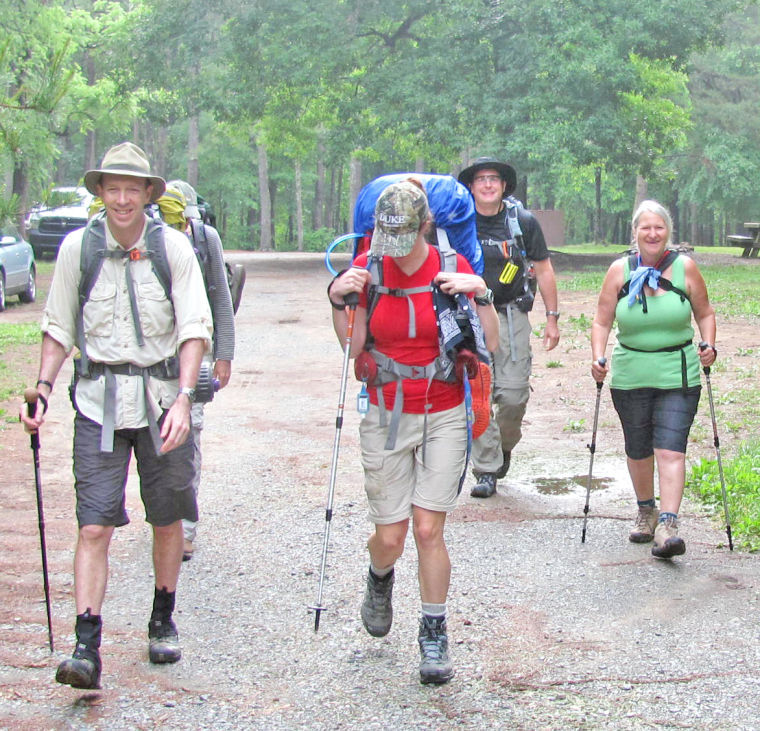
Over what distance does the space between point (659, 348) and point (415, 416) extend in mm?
2052

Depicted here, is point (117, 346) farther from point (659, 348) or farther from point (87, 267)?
point (659, 348)

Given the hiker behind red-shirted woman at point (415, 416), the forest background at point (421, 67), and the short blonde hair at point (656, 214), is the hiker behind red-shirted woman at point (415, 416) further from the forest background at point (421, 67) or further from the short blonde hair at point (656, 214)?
the forest background at point (421, 67)

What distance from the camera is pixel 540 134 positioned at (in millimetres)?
26375

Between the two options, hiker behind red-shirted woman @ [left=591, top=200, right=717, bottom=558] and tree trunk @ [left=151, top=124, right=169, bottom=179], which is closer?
hiker behind red-shirted woman @ [left=591, top=200, right=717, bottom=558]

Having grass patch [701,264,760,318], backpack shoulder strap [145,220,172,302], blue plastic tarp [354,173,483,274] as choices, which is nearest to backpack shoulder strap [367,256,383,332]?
blue plastic tarp [354,173,483,274]

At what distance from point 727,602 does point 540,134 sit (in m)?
22.2

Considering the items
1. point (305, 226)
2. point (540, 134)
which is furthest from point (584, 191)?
point (540, 134)

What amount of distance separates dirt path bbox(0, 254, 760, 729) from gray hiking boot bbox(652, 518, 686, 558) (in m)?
0.10

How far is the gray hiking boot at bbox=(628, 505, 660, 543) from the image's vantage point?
6.25m

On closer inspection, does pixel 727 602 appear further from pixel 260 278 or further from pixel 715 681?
pixel 260 278

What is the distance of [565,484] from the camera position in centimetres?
768

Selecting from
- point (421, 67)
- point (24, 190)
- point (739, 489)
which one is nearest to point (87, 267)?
point (739, 489)

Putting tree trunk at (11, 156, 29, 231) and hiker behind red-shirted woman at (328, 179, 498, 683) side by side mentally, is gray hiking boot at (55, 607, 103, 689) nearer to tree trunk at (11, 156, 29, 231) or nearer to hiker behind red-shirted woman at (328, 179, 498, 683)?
hiker behind red-shirted woman at (328, 179, 498, 683)

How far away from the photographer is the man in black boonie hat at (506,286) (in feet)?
23.1
